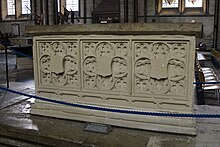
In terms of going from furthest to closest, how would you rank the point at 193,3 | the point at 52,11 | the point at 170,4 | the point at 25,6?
1. the point at 25,6
2. the point at 170,4
3. the point at 193,3
4. the point at 52,11

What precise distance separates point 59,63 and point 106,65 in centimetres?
51

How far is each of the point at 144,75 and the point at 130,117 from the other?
393 mm

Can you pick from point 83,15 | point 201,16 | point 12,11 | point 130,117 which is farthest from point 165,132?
point 12,11

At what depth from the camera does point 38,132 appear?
7.85 ft

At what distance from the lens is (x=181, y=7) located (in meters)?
15.8

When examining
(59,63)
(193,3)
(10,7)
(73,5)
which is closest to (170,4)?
(193,3)

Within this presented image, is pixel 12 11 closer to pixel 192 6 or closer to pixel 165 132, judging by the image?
pixel 192 6

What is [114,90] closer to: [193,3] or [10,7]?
[193,3]

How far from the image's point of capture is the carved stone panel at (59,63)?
2.68 m

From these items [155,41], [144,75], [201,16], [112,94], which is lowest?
[112,94]

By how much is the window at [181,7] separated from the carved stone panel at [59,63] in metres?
14.1

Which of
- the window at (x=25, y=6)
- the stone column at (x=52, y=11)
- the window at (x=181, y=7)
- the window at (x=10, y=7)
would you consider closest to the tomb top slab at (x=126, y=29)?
the stone column at (x=52, y=11)

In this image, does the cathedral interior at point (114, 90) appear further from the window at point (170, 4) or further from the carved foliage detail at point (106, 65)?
the window at point (170, 4)

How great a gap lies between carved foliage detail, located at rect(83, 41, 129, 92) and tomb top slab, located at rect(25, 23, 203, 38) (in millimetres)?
126
